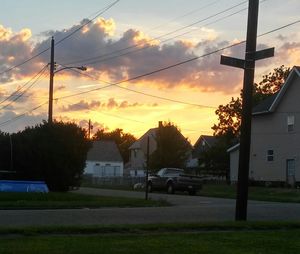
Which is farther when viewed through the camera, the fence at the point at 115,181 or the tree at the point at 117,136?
the tree at the point at 117,136

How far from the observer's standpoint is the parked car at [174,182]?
39.0 m

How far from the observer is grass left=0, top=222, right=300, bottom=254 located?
9.88m

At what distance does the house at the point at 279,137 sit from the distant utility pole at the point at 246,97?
29.6 m

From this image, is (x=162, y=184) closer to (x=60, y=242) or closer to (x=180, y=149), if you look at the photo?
(x=180, y=149)

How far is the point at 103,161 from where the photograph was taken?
94188 millimetres

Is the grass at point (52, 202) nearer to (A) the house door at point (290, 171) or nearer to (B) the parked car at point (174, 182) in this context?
(B) the parked car at point (174, 182)

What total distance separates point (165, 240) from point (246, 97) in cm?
615

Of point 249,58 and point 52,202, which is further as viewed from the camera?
point 52,202

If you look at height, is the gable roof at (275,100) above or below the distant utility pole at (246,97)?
above

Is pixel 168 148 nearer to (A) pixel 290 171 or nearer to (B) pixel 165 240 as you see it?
(A) pixel 290 171

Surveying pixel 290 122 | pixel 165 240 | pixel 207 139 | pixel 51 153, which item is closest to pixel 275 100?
pixel 290 122

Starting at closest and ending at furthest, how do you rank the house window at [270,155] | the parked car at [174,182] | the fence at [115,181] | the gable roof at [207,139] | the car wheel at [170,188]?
the parked car at [174,182] → the car wheel at [170,188] → the house window at [270,155] → the fence at [115,181] → the gable roof at [207,139]

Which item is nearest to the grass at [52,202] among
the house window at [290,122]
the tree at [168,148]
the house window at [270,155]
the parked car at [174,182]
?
A: the parked car at [174,182]

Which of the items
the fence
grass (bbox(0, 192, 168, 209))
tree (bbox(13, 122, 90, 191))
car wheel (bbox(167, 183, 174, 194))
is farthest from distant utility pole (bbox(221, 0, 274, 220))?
the fence
